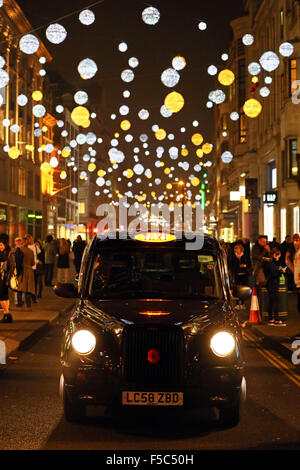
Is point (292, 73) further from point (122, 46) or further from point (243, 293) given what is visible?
point (243, 293)

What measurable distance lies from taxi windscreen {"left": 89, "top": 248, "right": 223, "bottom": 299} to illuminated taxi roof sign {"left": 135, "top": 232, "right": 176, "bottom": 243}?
13cm

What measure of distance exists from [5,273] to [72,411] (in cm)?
916

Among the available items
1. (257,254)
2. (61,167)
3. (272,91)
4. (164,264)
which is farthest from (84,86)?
(164,264)

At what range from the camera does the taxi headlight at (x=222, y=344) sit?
23.8ft

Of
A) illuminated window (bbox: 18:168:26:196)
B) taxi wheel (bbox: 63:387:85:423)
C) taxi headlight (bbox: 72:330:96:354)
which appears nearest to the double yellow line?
taxi wheel (bbox: 63:387:85:423)

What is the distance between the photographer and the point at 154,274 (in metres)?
8.45

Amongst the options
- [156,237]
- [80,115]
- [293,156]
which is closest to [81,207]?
[293,156]

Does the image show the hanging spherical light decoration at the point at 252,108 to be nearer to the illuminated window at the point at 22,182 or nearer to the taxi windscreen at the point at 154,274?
the taxi windscreen at the point at 154,274

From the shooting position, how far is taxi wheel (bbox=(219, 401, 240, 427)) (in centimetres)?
740

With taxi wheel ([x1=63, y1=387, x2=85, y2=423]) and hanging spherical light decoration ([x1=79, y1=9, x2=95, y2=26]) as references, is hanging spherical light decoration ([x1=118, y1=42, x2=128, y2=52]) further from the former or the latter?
taxi wheel ([x1=63, y1=387, x2=85, y2=423])

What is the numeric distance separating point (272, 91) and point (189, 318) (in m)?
41.2

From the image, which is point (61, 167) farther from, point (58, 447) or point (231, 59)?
point (58, 447)

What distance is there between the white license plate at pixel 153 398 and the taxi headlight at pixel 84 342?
538mm

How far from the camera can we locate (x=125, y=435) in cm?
714
